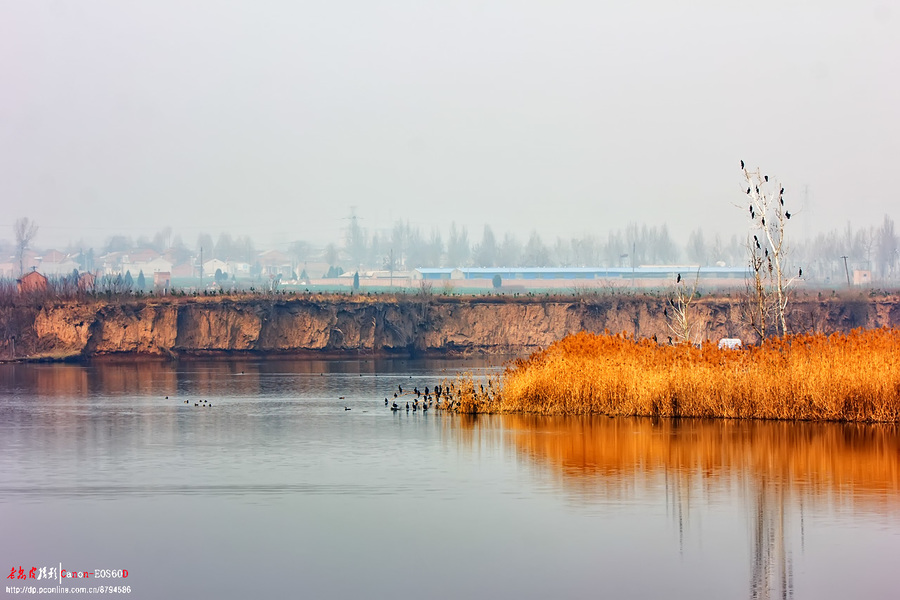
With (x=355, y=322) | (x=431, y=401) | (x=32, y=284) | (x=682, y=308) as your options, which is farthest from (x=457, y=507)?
(x=32, y=284)

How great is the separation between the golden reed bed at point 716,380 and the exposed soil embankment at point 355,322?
2203 inches

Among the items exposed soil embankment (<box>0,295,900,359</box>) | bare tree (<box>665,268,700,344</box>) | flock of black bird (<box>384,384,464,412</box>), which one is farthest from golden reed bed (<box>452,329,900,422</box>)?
exposed soil embankment (<box>0,295,900,359</box>)

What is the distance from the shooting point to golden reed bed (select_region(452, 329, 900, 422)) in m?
29.8

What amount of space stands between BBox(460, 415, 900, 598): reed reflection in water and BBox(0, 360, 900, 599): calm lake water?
0.07 metres

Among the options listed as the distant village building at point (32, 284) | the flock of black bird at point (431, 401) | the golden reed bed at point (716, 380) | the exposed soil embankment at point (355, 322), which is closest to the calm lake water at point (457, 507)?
the golden reed bed at point (716, 380)

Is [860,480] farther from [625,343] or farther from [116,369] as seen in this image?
[116,369]

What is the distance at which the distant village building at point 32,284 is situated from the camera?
9488 centimetres

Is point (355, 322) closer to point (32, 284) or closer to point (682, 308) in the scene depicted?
point (32, 284)

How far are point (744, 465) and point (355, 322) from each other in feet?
231

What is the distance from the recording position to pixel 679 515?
18.8m

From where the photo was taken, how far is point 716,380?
104ft

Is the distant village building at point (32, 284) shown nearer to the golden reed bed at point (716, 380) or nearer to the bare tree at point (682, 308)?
the bare tree at point (682, 308)

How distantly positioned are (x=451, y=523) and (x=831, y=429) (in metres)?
14.5

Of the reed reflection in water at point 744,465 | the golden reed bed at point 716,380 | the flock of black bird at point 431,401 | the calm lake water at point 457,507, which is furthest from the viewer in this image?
the flock of black bird at point 431,401
